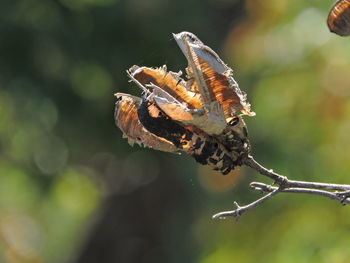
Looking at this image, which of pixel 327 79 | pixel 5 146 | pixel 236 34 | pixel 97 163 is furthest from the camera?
pixel 97 163

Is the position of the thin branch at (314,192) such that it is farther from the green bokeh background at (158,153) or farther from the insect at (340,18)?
the green bokeh background at (158,153)

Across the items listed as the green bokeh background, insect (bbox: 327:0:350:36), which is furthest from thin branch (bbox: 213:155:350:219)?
the green bokeh background

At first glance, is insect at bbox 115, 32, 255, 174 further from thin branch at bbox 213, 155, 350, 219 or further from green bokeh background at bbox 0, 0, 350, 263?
green bokeh background at bbox 0, 0, 350, 263

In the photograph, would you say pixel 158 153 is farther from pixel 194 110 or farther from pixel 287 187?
pixel 194 110

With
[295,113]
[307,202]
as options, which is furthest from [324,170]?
[295,113]

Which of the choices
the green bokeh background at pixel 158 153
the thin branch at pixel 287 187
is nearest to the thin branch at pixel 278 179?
the thin branch at pixel 287 187

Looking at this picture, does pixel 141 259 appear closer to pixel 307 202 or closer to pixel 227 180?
pixel 227 180
